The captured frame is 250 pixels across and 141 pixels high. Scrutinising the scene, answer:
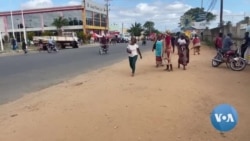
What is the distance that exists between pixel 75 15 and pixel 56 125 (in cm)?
7628

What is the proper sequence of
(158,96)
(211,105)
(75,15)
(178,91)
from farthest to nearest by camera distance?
(75,15) < (178,91) < (158,96) < (211,105)

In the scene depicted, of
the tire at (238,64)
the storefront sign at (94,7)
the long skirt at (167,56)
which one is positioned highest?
the storefront sign at (94,7)

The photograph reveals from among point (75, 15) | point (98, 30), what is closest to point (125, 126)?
point (75, 15)

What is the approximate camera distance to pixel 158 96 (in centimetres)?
809

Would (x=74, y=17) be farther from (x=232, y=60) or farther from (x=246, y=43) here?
(x=232, y=60)

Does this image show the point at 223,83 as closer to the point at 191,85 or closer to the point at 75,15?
the point at 191,85

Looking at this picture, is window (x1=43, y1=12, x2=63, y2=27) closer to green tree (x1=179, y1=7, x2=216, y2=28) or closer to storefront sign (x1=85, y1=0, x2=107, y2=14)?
storefront sign (x1=85, y1=0, x2=107, y2=14)


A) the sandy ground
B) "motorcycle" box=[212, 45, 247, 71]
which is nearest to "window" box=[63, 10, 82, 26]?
"motorcycle" box=[212, 45, 247, 71]

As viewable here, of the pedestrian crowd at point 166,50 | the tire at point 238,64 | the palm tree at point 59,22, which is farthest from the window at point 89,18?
the tire at point 238,64

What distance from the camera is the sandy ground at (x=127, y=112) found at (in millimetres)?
5391

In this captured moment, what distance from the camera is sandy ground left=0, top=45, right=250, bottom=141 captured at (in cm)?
539

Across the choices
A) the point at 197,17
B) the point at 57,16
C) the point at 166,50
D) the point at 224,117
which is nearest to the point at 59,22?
the point at 57,16

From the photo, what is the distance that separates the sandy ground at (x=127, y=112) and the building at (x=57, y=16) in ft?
233

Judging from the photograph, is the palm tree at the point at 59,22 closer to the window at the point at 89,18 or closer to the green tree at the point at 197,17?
the window at the point at 89,18
